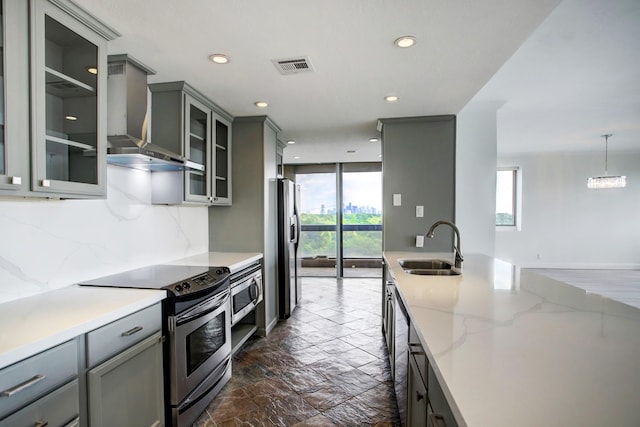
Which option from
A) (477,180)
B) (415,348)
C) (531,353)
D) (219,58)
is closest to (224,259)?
(219,58)

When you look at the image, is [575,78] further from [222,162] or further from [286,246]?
[222,162]

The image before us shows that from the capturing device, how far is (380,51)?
6.81 feet

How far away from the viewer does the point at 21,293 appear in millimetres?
1699

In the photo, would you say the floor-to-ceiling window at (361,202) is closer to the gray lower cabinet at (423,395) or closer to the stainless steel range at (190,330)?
the stainless steel range at (190,330)

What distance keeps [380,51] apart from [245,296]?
2327 mm

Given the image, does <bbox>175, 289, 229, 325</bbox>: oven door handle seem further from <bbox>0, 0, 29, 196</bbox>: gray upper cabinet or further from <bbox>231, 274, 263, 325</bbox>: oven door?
<bbox>0, 0, 29, 196</bbox>: gray upper cabinet

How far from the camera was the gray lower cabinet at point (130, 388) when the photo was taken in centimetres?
142

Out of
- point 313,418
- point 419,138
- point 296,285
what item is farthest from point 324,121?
point 313,418

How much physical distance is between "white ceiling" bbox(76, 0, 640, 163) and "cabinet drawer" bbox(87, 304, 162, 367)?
61.5 inches

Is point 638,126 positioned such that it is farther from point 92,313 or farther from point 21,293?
point 21,293

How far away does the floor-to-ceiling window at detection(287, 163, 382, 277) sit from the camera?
22.8ft

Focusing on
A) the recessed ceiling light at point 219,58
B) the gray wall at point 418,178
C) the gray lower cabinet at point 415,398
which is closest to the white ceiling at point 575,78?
the gray wall at point 418,178

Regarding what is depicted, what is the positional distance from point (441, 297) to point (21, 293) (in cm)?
219

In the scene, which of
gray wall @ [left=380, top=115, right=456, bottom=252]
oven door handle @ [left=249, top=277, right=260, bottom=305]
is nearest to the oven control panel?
oven door handle @ [left=249, top=277, right=260, bottom=305]
